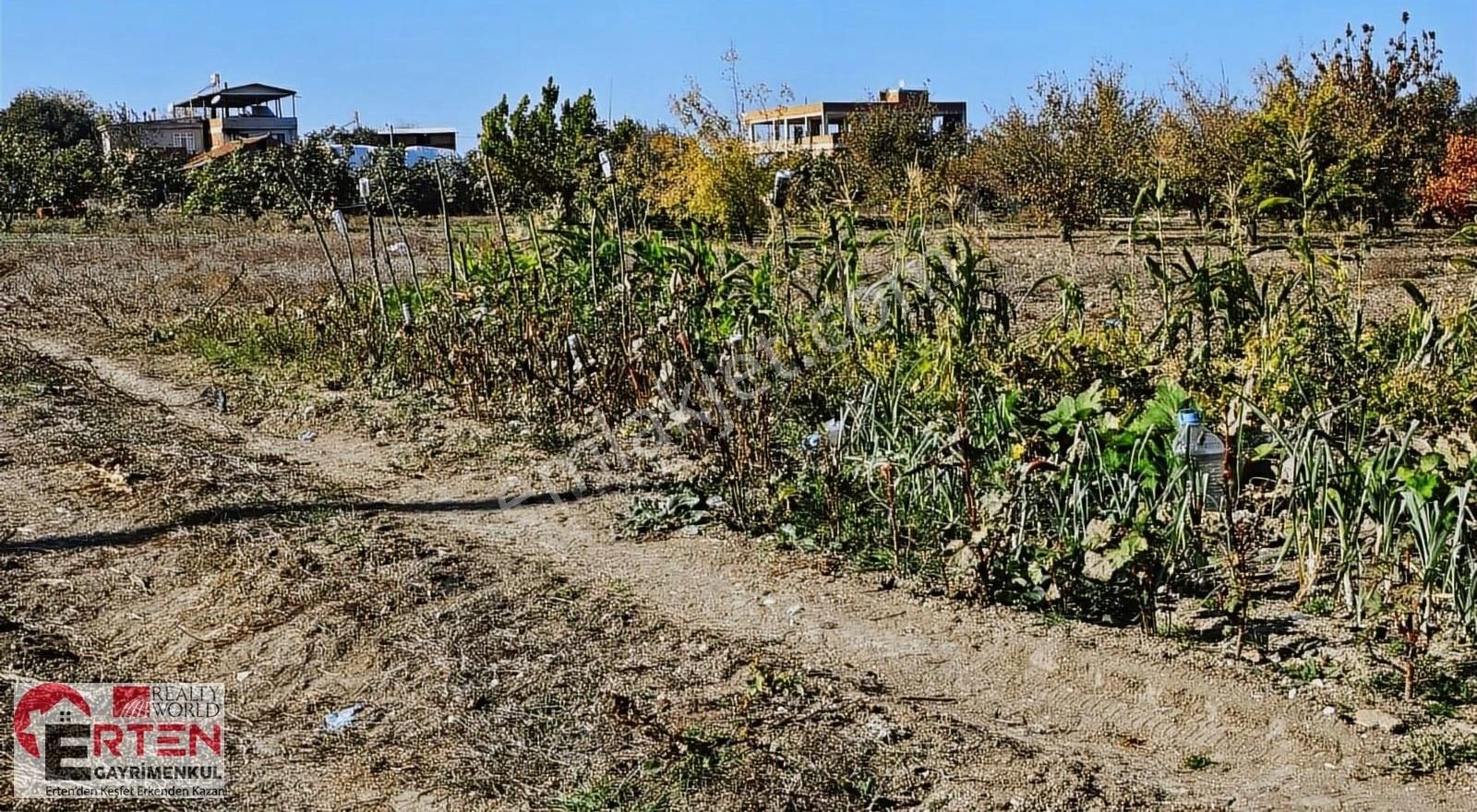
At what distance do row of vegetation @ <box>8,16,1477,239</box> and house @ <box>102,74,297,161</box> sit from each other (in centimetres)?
3443

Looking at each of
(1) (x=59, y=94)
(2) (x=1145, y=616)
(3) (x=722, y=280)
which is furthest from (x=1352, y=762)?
(1) (x=59, y=94)

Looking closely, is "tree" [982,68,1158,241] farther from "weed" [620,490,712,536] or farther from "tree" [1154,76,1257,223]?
"weed" [620,490,712,536]

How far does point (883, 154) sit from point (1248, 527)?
19.6m

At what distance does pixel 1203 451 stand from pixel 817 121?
45725 millimetres

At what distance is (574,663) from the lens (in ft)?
10.8

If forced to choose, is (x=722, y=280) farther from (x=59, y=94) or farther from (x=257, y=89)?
(x=257, y=89)

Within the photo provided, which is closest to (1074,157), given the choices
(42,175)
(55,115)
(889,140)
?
(889,140)

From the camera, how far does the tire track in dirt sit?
104 inches

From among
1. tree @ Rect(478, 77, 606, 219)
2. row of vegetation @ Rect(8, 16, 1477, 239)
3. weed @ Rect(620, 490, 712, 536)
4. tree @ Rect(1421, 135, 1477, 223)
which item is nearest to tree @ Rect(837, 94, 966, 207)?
row of vegetation @ Rect(8, 16, 1477, 239)

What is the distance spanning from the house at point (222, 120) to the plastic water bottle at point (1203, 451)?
2100 inches

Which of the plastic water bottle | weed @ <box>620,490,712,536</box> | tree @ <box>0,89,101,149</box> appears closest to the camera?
the plastic water bottle

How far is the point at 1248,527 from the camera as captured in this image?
331 centimetres

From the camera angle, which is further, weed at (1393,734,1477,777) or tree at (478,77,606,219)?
tree at (478,77,606,219)

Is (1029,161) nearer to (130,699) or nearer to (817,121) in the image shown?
(130,699)
